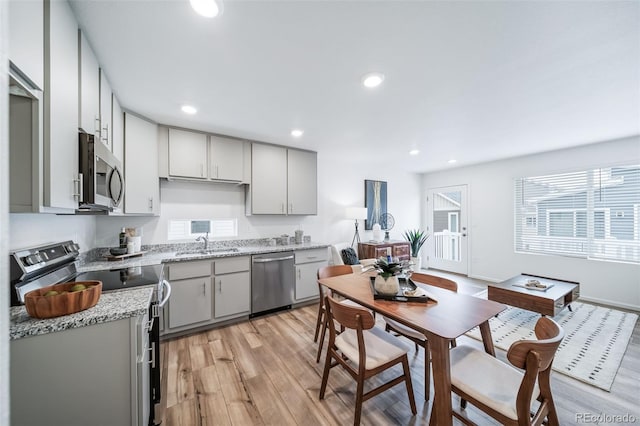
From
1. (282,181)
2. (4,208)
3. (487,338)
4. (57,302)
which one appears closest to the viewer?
(4,208)

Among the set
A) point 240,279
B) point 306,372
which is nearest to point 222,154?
point 240,279

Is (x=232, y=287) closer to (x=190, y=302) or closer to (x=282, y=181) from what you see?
(x=190, y=302)

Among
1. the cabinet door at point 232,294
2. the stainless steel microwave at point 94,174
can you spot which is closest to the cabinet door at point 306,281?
the cabinet door at point 232,294

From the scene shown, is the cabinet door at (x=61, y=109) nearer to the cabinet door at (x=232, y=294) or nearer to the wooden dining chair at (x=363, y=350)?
the wooden dining chair at (x=363, y=350)

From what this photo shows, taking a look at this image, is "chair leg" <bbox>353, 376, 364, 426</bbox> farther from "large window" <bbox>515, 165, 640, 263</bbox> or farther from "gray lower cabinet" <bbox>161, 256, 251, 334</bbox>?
"large window" <bbox>515, 165, 640, 263</bbox>

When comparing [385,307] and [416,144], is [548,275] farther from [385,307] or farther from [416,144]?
[385,307]

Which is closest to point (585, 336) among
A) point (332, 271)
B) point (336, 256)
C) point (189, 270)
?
point (332, 271)

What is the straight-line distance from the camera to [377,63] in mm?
1675

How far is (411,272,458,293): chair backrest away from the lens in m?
2.01

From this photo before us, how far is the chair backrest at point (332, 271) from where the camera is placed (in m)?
2.40

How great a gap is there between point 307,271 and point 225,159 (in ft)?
6.44

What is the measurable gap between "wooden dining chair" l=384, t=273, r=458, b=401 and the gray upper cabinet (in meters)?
2.09

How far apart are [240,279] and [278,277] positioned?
509 millimetres

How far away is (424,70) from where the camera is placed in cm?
175
